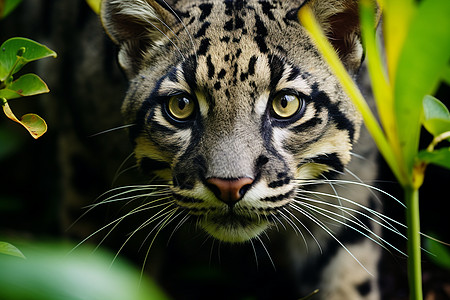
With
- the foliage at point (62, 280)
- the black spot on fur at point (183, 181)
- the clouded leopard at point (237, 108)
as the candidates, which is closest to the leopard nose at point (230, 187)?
the clouded leopard at point (237, 108)

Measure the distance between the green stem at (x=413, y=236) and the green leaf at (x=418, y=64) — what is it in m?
0.08

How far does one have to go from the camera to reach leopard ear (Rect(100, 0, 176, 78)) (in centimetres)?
260

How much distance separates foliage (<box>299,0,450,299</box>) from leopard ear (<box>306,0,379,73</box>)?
113 centimetres

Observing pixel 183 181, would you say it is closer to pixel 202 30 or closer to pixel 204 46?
pixel 204 46

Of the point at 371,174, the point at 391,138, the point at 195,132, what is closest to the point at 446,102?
the point at 371,174

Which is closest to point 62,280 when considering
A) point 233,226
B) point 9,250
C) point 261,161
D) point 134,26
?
point 9,250

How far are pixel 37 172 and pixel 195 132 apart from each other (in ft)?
11.3

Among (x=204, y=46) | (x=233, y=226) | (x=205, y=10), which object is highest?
(x=205, y=10)

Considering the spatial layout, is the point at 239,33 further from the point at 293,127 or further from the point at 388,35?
the point at 388,35

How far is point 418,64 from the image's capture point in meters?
1.18

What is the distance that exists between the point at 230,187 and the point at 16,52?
3.11 feet

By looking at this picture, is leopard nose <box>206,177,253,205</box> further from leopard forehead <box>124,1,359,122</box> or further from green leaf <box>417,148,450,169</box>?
green leaf <box>417,148,450,169</box>

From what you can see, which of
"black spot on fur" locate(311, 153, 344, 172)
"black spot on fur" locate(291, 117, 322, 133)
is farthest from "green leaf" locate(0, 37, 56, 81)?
"black spot on fur" locate(311, 153, 344, 172)

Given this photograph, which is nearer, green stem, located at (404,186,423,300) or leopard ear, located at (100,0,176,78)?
green stem, located at (404,186,423,300)
